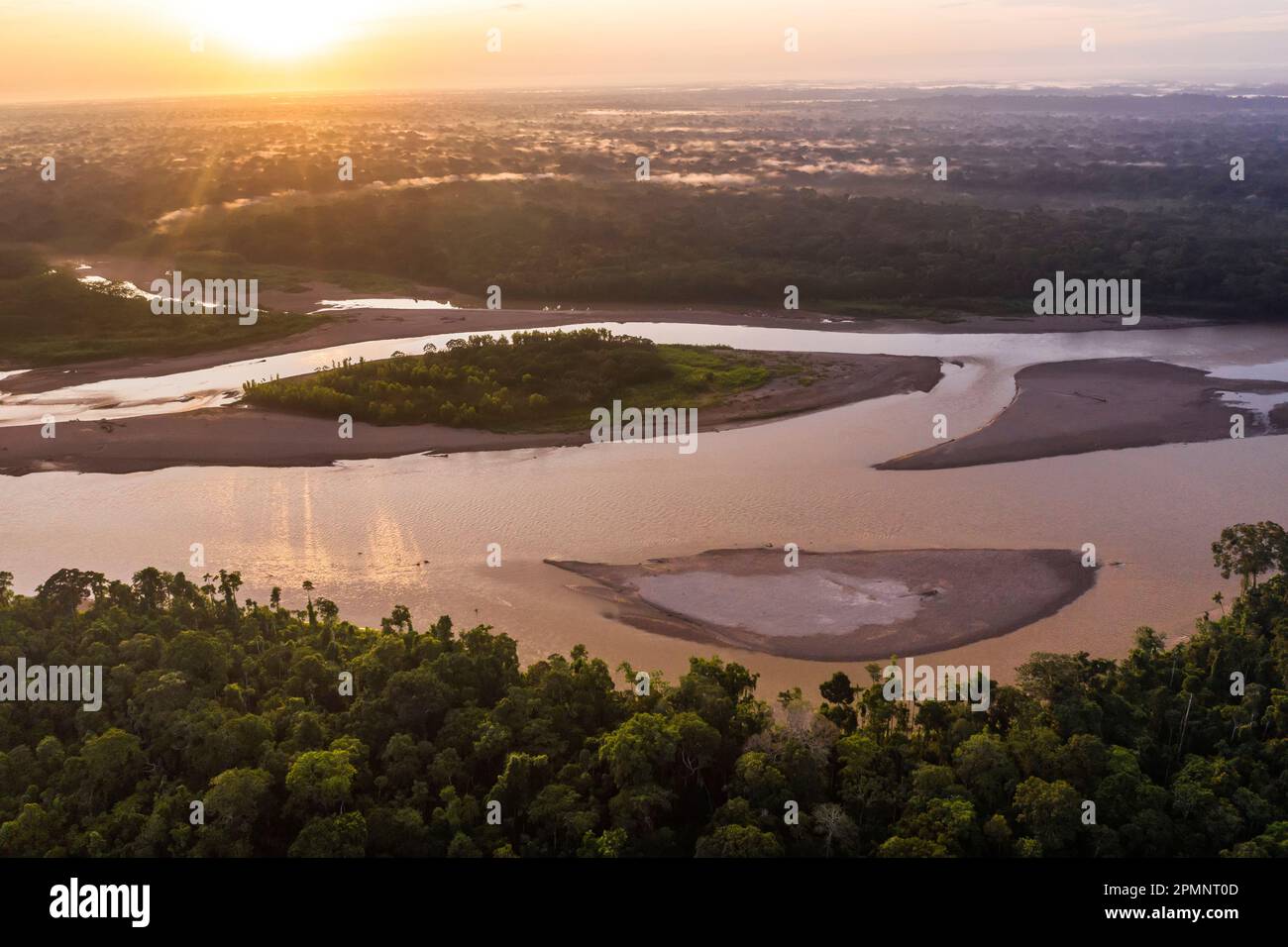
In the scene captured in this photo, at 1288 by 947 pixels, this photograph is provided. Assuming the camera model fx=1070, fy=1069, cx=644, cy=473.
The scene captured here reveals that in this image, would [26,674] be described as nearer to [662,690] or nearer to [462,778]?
[462,778]

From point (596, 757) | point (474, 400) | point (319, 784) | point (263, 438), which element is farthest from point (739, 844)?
point (474, 400)

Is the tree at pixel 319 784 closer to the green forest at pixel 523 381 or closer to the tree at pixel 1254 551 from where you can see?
the tree at pixel 1254 551

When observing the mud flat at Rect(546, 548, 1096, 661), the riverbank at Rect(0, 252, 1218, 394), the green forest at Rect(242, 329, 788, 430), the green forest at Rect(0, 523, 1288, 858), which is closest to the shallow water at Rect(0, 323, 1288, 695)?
Answer: the mud flat at Rect(546, 548, 1096, 661)

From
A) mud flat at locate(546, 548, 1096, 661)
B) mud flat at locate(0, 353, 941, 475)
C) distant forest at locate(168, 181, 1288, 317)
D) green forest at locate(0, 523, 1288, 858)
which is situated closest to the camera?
green forest at locate(0, 523, 1288, 858)

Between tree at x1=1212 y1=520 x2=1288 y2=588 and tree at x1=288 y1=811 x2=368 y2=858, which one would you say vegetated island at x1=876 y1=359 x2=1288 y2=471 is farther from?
tree at x1=288 y1=811 x2=368 y2=858

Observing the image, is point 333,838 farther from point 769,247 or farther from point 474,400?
point 769,247

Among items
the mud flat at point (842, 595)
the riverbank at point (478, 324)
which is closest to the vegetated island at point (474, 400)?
the riverbank at point (478, 324)

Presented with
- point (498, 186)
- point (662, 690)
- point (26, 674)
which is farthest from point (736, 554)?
point (498, 186)
